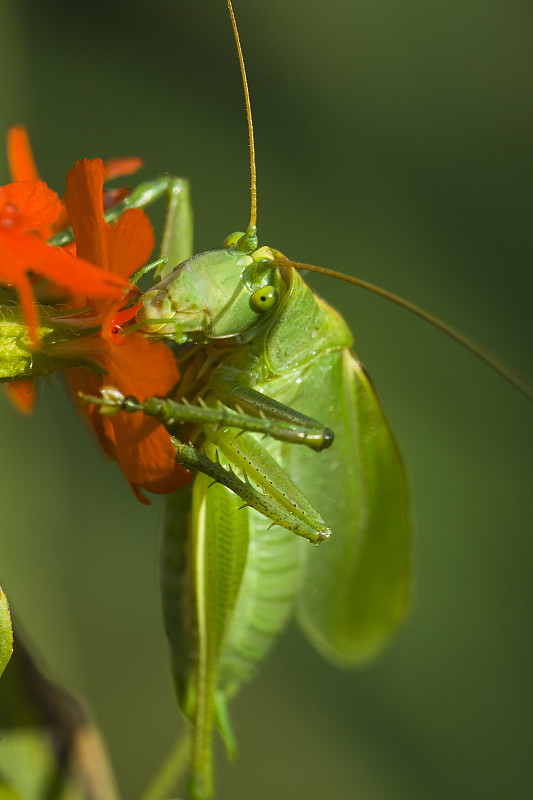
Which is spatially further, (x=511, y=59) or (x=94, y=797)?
(x=511, y=59)

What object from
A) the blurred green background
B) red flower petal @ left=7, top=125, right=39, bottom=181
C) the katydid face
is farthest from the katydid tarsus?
the blurred green background

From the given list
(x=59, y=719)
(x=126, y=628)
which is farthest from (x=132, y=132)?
(x=59, y=719)

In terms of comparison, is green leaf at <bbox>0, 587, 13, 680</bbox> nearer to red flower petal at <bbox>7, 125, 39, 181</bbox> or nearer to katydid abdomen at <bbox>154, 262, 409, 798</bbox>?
katydid abdomen at <bbox>154, 262, 409, 798</bbox>

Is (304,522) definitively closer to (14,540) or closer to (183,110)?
(14,540)

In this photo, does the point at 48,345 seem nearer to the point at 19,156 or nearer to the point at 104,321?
the point at 104,321

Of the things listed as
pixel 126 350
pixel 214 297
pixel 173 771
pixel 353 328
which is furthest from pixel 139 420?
pixel 353 328
